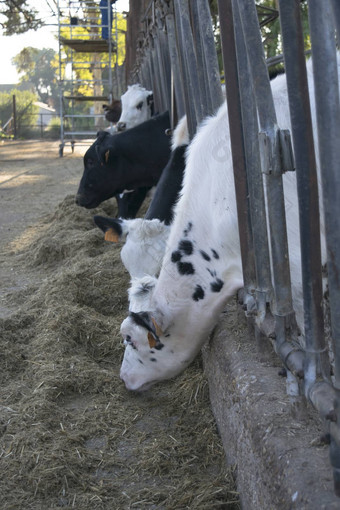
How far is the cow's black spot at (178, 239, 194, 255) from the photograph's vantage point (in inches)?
119

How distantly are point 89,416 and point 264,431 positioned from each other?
4.59ft

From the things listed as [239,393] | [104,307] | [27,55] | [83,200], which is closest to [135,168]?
[83,200]

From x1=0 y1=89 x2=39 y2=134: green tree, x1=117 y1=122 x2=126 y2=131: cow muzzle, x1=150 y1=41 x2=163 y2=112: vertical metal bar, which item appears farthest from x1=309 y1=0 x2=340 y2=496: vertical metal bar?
x1=0 y1=89 x2=39 y2=134: green tree

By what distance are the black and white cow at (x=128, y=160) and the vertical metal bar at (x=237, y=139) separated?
3.98m

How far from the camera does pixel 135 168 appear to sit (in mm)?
6957

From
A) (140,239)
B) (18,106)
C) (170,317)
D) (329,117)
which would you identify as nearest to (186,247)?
(170,317)

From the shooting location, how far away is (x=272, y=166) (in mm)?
2186

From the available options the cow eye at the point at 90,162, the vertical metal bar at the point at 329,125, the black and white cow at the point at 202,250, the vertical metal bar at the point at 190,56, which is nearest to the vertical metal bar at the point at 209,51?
the vertical metal bar at the point at 190,56

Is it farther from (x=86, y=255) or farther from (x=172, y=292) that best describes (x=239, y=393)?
(x=86, y=255)

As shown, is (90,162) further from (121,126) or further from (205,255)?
(205,255)

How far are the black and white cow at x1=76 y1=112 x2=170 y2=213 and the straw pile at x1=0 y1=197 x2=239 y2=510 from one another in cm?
206

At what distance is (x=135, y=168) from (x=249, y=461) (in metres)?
5.02

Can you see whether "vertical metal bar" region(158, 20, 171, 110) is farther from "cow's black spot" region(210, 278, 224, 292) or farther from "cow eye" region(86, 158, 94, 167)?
"cow's black spot" region(210, 278, 224, 292)

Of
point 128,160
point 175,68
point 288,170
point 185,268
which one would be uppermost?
point 175,68
